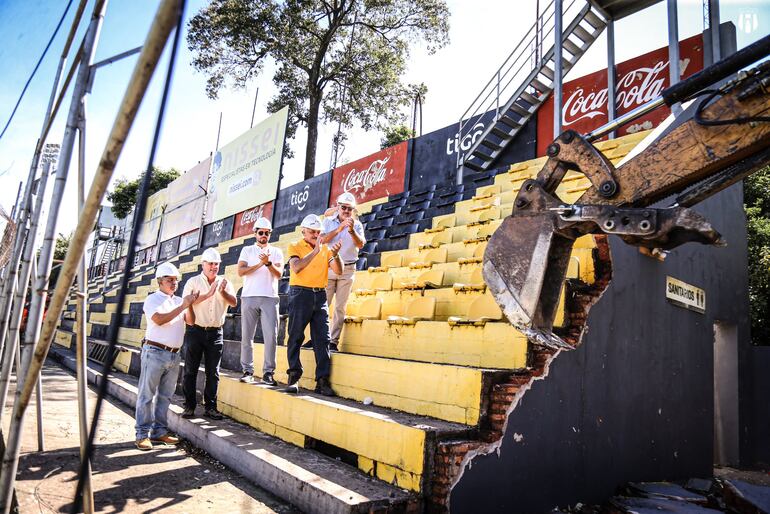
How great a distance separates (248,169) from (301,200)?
1954mm

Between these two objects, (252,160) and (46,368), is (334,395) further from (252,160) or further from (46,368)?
(252,160)

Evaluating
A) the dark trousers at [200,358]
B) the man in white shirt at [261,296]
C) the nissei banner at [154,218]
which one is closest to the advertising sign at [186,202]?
the nissei banner at [154,218]

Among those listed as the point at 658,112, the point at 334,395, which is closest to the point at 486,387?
the point at 334,395

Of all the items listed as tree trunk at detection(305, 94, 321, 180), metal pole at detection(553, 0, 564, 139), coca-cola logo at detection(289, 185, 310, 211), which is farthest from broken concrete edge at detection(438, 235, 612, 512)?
tree trunk at detection(305, 94, 321, 180)

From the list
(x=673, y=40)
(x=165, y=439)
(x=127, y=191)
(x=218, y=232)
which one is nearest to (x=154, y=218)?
(x=218, y=232)

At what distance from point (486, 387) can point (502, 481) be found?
23.8 inches

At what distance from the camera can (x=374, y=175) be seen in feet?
46.3

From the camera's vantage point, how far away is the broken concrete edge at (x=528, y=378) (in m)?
3.06

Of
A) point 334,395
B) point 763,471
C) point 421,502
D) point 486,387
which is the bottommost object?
point 763,471

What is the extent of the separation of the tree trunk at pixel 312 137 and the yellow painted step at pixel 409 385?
51.6ft

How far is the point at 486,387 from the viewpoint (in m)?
3.40

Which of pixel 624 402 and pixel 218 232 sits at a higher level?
pixel 218 232

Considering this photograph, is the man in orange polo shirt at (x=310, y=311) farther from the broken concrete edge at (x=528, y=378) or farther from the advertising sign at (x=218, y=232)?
the advertising sign at (x=218, y=232)

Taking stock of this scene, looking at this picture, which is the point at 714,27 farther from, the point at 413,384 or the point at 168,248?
the point at 168,248
